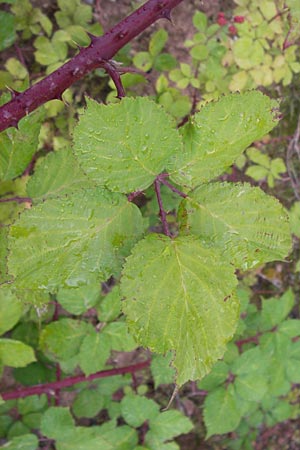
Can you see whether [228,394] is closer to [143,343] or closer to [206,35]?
[143,343]

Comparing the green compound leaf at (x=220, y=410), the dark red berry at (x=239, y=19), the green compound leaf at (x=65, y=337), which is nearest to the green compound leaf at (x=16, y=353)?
the green compound leaf at (x=65, y=337)

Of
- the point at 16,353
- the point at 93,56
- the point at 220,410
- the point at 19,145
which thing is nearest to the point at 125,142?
the point at 93,56

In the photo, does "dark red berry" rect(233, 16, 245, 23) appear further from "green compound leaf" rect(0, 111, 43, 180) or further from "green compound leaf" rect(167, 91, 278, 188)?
"green compound leaf" rect(167, 91, 278, 188)

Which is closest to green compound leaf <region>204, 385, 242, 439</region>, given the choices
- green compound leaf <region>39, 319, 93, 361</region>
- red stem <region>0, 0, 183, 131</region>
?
green compound leaf <region>39, 319, 93, 361</region>

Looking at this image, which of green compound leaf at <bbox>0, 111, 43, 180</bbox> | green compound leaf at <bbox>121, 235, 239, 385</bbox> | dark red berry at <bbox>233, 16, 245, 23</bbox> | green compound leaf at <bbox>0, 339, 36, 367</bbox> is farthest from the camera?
dark red berry at <bbox>233, 16, 245, 23</bbox>

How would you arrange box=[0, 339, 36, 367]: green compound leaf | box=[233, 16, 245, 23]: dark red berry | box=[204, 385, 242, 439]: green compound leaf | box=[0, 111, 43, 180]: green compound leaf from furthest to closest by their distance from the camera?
box=[233, 16, 245, 23]: dark red berry → box=[204, 385, 242, 439]: green compound leaf → box=[0, 339, 36, 367]: green compound leaf → box=[0, 111, 43, 180]: green compound leaf

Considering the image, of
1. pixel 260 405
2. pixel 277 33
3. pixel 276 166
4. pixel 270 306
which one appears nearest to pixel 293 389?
pixel 260 405

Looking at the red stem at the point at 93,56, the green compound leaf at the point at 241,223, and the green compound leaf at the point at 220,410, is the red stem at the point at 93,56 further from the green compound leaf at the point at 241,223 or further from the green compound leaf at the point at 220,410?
the green compound leaf at the point at 220,410

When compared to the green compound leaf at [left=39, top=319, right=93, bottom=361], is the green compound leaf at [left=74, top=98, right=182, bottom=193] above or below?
above

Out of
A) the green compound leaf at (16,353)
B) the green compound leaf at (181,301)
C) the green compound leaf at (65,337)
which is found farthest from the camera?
the green compound leaf at (65,337)
